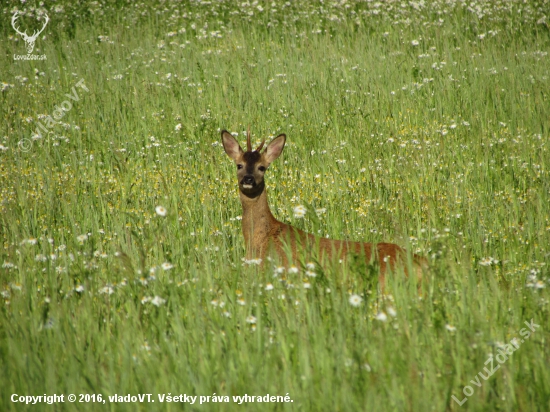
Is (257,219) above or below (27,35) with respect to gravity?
below

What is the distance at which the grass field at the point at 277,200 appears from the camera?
119 inches

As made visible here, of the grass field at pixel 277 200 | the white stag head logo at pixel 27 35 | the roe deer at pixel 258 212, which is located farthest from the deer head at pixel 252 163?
the white stag head logo at pixel 27 35

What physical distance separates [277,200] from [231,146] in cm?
72

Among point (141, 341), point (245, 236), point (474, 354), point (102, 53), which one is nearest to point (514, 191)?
point (245, 236)

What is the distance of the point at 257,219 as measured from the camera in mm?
5461

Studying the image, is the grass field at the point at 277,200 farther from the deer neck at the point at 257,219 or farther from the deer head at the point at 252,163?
the deer head at the point at 252,163

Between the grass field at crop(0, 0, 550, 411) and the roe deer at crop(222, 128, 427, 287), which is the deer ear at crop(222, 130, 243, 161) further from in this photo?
the grass field at crop(0, 0, 550, 411)

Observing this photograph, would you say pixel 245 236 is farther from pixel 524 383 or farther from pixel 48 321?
pixel 524 383

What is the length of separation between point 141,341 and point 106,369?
0.69 feet

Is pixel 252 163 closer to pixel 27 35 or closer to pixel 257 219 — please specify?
pixel 257 219

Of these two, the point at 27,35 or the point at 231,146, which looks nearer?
the point at 231,146

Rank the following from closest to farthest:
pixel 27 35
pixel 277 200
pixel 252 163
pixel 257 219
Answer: pixel 257 219 < pixel 252 163 < pixel 277 200 < pixel 27 35

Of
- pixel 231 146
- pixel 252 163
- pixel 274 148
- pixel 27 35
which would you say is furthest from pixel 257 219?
pixel 27 35

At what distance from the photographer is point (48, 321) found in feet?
11.0
